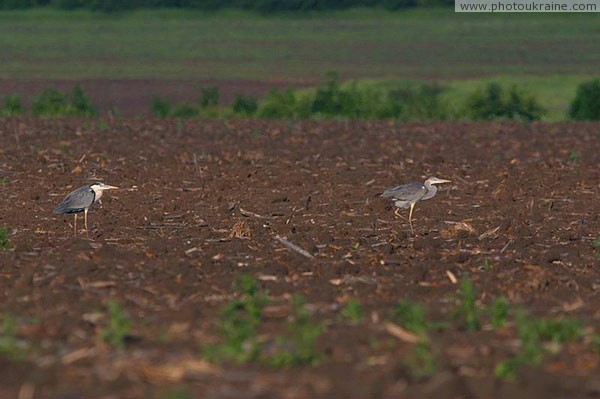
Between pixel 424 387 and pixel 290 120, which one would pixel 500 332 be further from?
pixel 290 120

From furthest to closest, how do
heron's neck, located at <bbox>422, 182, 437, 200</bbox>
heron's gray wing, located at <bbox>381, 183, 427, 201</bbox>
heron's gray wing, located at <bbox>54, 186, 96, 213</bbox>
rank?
1. heron's neck, located at <bbox>422, 182, 437, 200</bbox>
2. heron's gray wing, located at <bbox>381, 183, 427, 201</bbox>
3. heron's gray wing, located at <bbox>54, 186, 96, 213</bbox>

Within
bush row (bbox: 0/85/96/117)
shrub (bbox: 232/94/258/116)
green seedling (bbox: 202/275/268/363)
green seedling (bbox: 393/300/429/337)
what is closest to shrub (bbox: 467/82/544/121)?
shrub (bbox: 232/94/258/116)

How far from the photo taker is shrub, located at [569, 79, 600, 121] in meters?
35.4

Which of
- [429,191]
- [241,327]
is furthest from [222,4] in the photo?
[241,327]

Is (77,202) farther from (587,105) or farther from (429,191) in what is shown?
(587,105)

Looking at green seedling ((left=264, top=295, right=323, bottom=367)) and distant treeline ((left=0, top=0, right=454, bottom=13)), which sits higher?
green seedling ((left=264, top=295, right=323, bottom=367))

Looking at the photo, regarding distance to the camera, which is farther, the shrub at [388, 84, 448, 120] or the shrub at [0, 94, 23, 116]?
the shrub at [388, 84, 448, 120]

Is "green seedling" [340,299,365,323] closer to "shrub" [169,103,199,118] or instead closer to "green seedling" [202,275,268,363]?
"green seedling" [202,275,268,363]

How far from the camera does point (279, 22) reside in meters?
75.9

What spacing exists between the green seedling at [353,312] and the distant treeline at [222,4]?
67.8 m

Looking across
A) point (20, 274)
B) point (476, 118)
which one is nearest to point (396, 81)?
point (476, 118)

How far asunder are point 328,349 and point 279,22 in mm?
68892

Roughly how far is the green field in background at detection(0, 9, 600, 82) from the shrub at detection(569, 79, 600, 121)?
22820 millimetres

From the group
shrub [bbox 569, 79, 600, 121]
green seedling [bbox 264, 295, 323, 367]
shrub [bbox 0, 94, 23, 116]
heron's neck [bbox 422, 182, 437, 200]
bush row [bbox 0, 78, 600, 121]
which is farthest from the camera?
bush row [bbox 0, 78, 600, 121]
